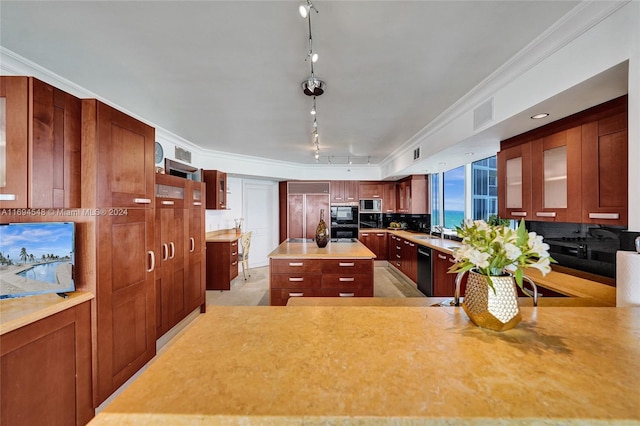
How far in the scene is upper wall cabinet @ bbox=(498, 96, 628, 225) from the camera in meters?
1.82

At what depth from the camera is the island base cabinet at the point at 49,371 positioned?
1326 mm

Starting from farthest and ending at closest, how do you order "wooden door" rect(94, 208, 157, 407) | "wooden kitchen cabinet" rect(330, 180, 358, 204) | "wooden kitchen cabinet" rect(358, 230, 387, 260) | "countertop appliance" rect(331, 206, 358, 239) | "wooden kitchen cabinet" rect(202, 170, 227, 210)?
"wooden kitchen cabinet" rect(330, 180, 358, 204) → "countertop appliance" rect(331, 206, 358, 239) → "wooden kitchen cabinet" rect(358, 230, 387, 260) → "wooden kitchen cabinet" rect(202, 170, 227, 210) → "wooden door" rect(94, 208, 157, 407)

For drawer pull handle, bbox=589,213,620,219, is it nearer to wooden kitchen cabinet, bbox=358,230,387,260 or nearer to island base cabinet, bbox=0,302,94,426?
island base cabinet, bbox=0,302,94,426

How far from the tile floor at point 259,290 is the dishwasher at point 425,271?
0.18 meters

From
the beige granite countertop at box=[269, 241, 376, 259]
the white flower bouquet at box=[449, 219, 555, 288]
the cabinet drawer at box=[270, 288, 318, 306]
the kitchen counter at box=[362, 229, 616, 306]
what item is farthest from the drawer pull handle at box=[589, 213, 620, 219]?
the cabinet drawer at box=[270, 288, 318, 306]

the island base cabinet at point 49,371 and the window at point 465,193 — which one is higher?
the window at point 465,193

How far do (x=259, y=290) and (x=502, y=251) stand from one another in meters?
4.37

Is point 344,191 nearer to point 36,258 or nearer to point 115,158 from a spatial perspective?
point 115,158

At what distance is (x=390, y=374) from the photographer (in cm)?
73

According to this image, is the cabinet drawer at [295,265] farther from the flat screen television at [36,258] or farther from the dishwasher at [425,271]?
the dishwasher at [425,271]

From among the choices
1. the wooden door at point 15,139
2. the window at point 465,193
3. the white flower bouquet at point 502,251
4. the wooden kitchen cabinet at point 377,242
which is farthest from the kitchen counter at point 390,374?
the wooden kitchen cabinet at point 377,242

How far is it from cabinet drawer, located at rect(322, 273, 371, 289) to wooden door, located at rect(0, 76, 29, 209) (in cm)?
264

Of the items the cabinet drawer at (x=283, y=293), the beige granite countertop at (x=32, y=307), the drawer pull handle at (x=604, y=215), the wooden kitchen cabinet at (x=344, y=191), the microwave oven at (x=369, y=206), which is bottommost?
the cabinet drawer at (x=283, y=293)

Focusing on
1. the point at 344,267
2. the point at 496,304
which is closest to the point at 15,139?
the point at 496,304
